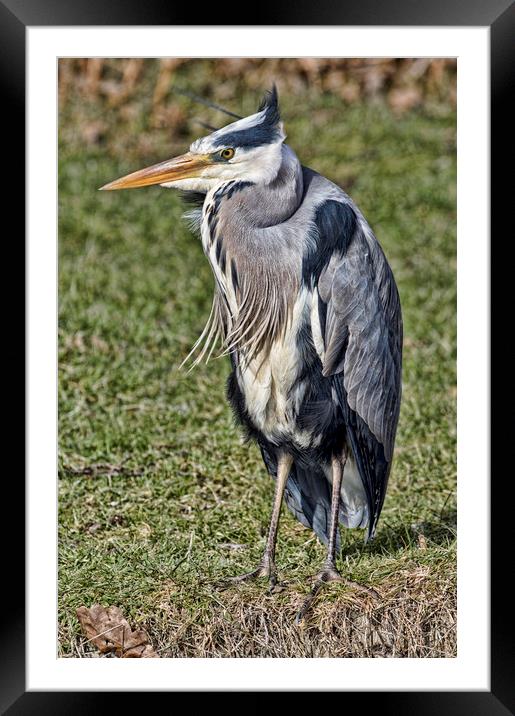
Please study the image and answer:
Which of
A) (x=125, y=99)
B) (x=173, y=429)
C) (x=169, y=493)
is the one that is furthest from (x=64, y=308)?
(x=125, y=99)

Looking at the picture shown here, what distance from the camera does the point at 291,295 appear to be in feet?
8.73

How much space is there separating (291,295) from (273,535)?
2.22 ft

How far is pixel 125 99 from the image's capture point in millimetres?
5711

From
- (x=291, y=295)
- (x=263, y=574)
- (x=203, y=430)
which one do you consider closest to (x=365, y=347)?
(x=291, y=295)

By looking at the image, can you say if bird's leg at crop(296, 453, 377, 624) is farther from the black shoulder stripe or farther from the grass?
the black shoulder stripe

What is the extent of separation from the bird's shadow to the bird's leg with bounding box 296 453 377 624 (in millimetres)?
192

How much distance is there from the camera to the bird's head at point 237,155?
260 centimetres

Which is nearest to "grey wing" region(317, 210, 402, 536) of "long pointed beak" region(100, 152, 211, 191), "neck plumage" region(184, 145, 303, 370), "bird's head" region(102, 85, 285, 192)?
"neck plumage" region(184, 145, 303, 370)

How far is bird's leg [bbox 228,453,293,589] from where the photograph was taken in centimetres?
288

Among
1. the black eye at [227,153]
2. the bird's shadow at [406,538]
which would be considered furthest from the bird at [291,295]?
the bird's shadow at [406,538]

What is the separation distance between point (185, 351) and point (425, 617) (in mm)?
1890

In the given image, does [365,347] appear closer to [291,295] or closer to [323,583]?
[291,295]

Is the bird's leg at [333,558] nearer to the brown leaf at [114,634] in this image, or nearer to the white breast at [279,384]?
the white breast at [279,384]
